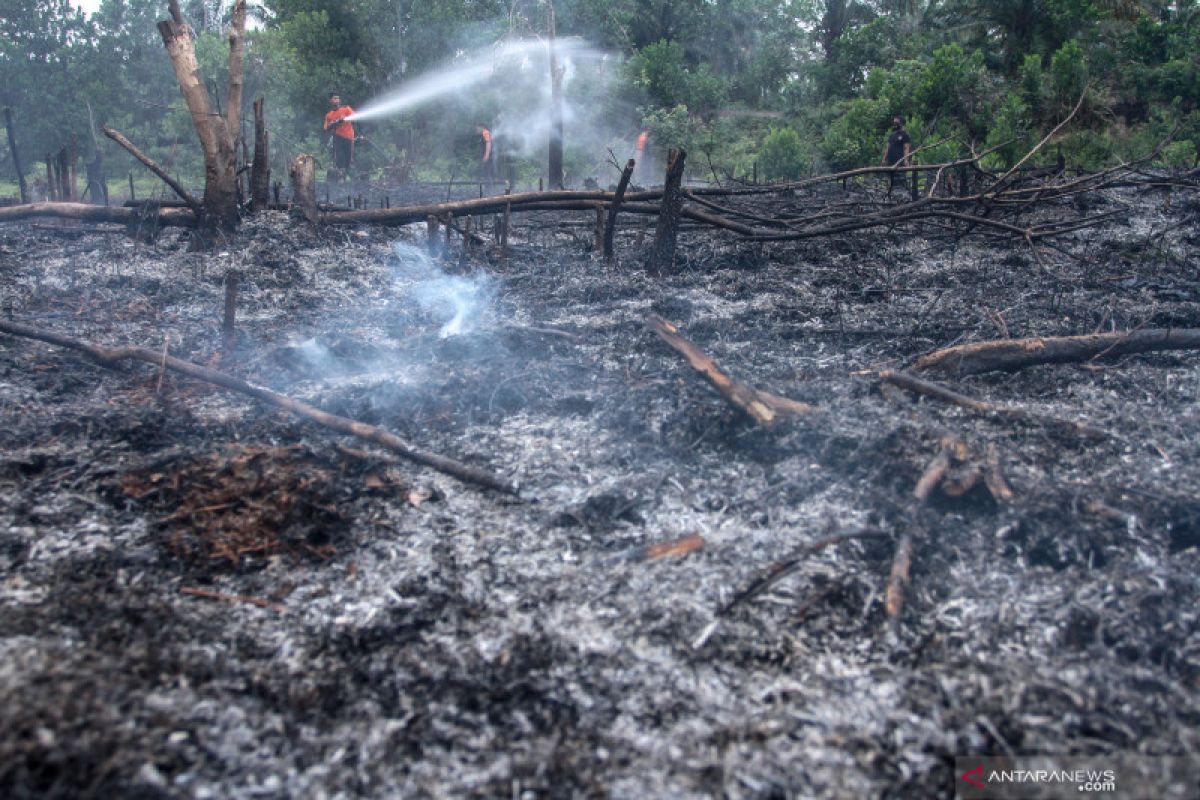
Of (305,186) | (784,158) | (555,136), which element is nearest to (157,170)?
(305,186)

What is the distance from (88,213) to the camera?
7.85m

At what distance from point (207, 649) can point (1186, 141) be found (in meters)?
17.8

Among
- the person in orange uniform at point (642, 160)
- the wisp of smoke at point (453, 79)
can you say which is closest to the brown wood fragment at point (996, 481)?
the person in orange uniform at point (642, 160)

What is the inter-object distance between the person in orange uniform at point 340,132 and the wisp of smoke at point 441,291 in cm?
790

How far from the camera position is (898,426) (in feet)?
13.0

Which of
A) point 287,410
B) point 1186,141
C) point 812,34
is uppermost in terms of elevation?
point 812,34

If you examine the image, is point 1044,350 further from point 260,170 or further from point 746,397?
point 260,170

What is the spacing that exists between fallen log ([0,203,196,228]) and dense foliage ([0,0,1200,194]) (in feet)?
27.2

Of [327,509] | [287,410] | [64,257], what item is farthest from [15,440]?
[64,257]

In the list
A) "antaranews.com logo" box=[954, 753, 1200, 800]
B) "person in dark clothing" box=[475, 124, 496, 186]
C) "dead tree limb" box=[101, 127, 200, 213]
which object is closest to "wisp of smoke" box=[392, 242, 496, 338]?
"dead tree limb" box=[101, 127, 200, 213]

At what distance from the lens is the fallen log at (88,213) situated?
7707 mm

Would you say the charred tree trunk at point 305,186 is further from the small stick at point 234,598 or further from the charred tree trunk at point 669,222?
the small stick at point 234,598

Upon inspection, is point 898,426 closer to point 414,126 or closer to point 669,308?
point 669,308

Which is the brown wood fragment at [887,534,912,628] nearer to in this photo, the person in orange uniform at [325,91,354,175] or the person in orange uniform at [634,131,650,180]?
the person in orange uniform at [325,91,354,175]
